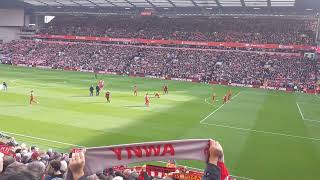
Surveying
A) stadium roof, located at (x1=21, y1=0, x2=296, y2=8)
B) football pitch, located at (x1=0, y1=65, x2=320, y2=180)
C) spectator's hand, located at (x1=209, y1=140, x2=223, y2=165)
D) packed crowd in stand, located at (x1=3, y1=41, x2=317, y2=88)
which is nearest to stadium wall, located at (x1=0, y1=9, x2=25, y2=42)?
packed crowd in stand, located at (x1=3, y1=41, x2=317, y2=88)

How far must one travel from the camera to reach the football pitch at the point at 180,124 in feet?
75.7

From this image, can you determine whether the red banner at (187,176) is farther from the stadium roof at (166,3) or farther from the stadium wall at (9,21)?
the stadium wall at (9,21)

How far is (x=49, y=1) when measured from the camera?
90.4m

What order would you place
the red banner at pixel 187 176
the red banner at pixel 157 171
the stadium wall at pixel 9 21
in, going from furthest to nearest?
the stadium wall at pixel 9 21 → the red banner at pixel 157 171 → the red banner at pixel 187 176

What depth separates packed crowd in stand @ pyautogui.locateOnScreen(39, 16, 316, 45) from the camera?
277 ft

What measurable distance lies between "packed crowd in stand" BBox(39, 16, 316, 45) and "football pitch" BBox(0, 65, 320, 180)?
3944 centimetres

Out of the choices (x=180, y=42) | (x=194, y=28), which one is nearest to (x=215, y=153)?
(x=180, y=42)

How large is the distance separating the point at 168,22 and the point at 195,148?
9359 cm

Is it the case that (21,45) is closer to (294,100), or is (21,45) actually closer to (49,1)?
(49,1)

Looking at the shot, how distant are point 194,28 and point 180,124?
6641cm

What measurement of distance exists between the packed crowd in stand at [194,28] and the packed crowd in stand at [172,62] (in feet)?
10.7

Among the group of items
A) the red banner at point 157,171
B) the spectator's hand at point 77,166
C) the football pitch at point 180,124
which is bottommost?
Result: the football pitch at point 180,124

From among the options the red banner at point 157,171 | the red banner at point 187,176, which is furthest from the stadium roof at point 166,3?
the red banner at point 187,176

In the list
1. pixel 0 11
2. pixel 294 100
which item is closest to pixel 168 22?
pixel 0 11
